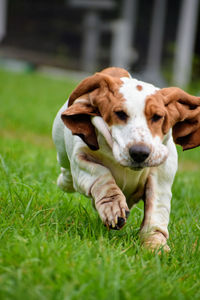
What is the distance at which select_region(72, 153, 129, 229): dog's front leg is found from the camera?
110 inches

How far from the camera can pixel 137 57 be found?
1677 centimetres

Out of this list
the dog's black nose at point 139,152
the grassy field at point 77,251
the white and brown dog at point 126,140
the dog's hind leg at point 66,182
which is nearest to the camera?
the grassy field at point 77,251

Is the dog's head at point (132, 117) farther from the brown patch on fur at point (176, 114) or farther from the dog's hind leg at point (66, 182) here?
the dog's hind leg at point (66, 182)

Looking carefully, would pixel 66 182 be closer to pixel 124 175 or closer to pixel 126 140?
pixel 124 175

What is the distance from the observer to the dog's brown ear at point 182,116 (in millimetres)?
2977

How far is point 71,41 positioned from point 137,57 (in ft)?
8.94

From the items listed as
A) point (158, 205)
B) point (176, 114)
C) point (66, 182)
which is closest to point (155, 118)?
point (176, 114)

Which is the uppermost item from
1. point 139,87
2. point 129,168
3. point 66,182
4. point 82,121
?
point 139,87

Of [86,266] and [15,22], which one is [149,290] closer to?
[86,266]

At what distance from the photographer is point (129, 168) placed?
2891 millimetres

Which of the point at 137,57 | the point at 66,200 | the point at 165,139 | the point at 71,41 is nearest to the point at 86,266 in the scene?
the point at 165,139

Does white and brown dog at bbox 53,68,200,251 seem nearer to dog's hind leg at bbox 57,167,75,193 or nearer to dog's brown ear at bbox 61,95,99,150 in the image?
dog's brown ear at bbox 61,95,99,150

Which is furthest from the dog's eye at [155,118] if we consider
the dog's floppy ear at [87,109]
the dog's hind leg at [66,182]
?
the dog's hind leg at [66,182]

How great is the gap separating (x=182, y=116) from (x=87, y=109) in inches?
22.1
